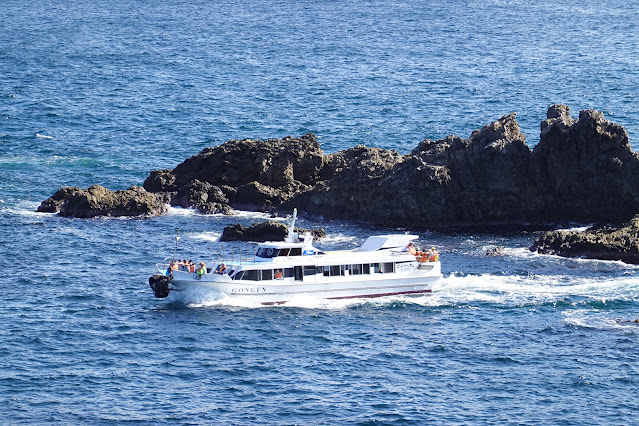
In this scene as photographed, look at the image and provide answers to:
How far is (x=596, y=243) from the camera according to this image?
262 ft

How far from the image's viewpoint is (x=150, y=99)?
13788 centimetres

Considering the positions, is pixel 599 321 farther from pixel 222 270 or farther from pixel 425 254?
pixel 222 270

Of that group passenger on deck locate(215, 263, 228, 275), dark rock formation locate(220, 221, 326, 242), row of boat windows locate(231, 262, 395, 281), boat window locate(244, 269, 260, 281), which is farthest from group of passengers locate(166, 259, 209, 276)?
dark rock formation locate(220, 221, 326, 242)

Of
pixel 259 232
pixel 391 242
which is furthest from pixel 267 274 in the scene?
pixel 259 232

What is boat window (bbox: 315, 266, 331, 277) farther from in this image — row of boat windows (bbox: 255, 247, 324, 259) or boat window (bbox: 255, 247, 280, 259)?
boat window (bbox: 255, 247, 280, 259)

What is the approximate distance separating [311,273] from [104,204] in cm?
2363

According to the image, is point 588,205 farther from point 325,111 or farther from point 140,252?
point 325,111

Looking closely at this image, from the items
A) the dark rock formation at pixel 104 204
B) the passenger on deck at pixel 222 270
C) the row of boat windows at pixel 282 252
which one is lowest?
the passenger on deck at pixel 222 270

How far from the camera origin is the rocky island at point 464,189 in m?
87.1

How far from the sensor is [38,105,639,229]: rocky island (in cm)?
8712

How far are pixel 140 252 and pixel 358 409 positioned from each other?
97.8ft

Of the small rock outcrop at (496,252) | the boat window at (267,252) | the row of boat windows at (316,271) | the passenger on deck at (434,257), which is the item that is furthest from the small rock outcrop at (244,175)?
the passenger on deck at (434,257)

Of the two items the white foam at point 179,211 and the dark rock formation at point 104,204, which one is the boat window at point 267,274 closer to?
the white foam at point 179,211

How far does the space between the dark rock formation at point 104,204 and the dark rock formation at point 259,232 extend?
30.2 feet
